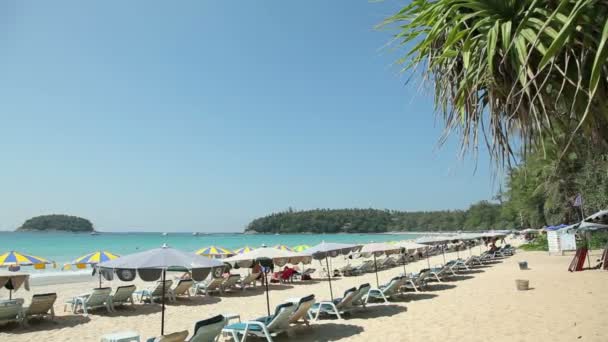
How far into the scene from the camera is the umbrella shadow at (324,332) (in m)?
7.48

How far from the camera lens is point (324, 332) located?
7.87m

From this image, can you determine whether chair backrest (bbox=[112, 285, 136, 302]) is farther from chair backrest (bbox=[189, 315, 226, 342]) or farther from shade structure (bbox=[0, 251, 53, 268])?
chair backrest (bbox=[189, 315, 226, 342])

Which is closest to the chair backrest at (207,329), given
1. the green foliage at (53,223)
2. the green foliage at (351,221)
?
the green foliage at (351,221)

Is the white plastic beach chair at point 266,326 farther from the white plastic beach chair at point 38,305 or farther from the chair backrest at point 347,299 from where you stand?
the white plastic beach chair at point 38,305

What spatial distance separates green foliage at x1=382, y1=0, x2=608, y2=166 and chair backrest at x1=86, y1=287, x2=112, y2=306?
9.48 metres

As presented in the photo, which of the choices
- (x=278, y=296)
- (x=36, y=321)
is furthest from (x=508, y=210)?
(x=36, y=321)

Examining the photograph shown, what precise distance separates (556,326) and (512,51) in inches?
242

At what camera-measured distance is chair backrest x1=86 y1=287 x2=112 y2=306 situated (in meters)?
10.5

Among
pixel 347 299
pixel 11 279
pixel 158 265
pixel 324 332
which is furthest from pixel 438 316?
pixel 11 279

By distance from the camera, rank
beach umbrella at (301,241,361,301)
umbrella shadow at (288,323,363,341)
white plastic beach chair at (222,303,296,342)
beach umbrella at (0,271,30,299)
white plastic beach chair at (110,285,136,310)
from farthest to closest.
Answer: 1. beach umbrella at (301,241,361,301)
2. white plastic beach chair at (110,285,136,310)
3. beach umbrella at (0,271,30,299)
4. umbrella shadow at (288,323,363,341)
5. white plastic beach chair at (222,303,296,342)

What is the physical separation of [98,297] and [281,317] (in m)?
5.65

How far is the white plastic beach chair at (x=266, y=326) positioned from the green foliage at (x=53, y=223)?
18414 centimetres

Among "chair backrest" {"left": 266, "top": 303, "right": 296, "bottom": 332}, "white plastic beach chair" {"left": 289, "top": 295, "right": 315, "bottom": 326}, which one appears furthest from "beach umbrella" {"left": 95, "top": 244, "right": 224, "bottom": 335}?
"white plastic beach chair" {"left": 289, "top": 295, "right": 315, "bottom": 326}

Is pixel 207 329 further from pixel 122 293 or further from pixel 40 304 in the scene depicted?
pixel 122 293
